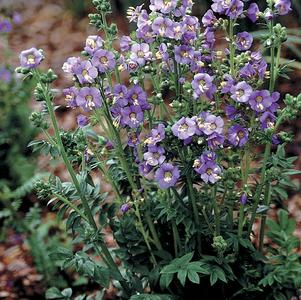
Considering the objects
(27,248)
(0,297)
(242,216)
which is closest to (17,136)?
(27,248)

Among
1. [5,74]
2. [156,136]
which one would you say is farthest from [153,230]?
[5,74]

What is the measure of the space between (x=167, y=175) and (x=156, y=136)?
0.12 m

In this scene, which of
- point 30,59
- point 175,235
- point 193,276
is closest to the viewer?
point 30,59

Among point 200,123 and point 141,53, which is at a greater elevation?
point 141,53

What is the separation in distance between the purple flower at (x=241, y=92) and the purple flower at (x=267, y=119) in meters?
0.09

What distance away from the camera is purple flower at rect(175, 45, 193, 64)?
5.69 feet

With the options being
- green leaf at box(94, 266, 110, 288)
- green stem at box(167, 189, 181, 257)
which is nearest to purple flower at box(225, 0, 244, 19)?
green stem at box(167, 189, 181, 257)

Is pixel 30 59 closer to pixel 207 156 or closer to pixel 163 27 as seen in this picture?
pixel 163 27

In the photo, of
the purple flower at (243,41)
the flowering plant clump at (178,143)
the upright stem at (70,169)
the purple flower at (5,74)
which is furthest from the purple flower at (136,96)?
the purple flower at (5,74)

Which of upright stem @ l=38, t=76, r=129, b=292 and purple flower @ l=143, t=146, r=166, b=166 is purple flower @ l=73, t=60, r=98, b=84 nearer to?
upright stem @ l=38, t=76, r=129, b=292

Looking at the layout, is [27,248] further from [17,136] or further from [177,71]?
[177,71]

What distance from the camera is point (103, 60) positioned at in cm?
174

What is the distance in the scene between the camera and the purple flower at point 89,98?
67.6 inches

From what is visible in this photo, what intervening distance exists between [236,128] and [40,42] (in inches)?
150
